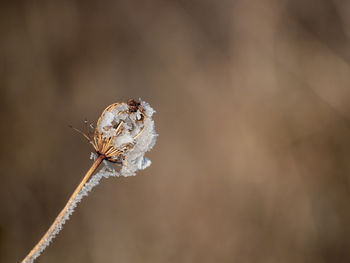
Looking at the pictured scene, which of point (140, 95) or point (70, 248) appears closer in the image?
point (70, 248)

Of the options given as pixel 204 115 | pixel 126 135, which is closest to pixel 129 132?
pixel 126 135

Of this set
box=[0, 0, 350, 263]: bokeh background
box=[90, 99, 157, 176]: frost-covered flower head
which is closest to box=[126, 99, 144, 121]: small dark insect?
box=[90, 99, 157, 176]: frost-covered flower head

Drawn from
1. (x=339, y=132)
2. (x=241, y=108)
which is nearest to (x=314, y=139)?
(x=339, y=132)

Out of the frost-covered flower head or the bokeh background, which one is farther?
the bokeh background

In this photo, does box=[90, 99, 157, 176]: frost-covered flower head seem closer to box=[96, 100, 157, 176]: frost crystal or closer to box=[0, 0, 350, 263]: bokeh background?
box=[96, 100, 157, 176]: frost crystal

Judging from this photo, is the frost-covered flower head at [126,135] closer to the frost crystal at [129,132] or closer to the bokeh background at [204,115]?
the frost crystal at [129,132]

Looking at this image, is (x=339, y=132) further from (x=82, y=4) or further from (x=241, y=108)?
(x=82, y=4)
